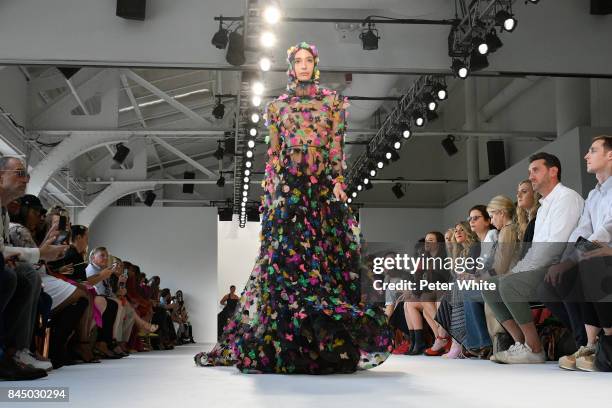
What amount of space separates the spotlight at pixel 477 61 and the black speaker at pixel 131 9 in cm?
279

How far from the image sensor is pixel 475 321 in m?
5.18

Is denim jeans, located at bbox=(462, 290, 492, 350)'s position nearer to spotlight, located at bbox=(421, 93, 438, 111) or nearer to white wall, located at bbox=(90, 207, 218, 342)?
spotlight, located at bbox=(421, 93, 438, 111)

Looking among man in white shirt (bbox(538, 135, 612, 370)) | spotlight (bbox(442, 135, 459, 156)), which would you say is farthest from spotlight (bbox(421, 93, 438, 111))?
man in white shirt (bbox(538, 135, 612, 370))

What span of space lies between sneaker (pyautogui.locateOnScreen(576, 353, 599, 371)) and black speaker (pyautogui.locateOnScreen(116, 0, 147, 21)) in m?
4.67

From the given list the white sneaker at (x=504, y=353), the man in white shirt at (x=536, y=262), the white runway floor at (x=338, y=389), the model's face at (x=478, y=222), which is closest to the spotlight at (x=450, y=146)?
the model's face at (x=478, y=222)

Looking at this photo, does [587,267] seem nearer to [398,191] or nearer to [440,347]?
[440,347]

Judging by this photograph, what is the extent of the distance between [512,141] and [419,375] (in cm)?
1033

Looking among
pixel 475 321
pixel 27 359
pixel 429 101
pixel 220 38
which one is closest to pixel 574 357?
pixel 475 321

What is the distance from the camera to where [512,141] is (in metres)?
13.4

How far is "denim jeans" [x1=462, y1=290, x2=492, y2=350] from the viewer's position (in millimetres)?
5105

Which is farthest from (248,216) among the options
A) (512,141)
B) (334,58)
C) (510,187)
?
(334,58)

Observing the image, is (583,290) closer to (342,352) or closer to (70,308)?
(342,352)

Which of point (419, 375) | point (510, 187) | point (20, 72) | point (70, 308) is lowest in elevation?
point (419, 375)

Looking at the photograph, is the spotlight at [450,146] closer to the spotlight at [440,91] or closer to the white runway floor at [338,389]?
the spotlight at [440,91]
